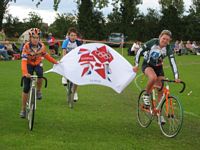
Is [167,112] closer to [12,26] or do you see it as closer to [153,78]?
[153,78]

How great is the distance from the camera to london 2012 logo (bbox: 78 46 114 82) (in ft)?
36.8

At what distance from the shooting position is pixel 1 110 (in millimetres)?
12289

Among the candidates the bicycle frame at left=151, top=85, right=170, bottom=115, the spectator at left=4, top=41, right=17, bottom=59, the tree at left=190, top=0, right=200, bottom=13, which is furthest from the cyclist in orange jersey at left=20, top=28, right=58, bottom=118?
the tree at left=190, top=0, right=200, bottom=13

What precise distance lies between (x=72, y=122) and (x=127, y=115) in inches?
75.5

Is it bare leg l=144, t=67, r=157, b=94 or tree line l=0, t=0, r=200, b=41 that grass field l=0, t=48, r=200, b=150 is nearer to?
bare leg l=144, t=67, r=157, b=94

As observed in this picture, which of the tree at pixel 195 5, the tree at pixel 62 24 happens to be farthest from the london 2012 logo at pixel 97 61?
the tree at pixel 195 5

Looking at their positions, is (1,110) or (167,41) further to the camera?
(1,110)

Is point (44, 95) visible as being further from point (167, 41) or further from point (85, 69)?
point (167, 41)

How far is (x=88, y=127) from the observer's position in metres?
10.4

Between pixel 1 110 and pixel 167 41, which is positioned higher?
pixel 167 41

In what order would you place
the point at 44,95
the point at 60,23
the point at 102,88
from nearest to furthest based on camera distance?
the point at 44,95 → the point at 102,88 → the point at 60,23

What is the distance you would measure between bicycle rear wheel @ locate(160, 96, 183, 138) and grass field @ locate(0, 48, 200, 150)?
0.53 ft

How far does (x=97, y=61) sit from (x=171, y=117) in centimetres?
263

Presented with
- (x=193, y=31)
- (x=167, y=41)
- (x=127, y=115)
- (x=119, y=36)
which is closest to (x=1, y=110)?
(x=127, y=115)
